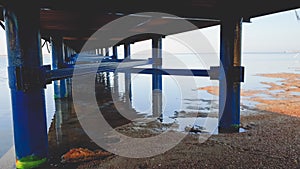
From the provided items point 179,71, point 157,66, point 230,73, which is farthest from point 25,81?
point 157,66

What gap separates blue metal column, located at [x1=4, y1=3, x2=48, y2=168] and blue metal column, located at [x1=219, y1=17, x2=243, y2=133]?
4.25 metres

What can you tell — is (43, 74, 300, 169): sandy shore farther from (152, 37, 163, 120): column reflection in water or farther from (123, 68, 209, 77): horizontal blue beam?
(152, 37, 163, 120): column reflection in water

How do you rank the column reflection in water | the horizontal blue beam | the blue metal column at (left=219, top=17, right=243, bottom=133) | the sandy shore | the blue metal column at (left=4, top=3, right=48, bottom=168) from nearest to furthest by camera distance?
1. the blue metal column at (left=4, top=3, right=48, bottom=168)
2. the sandy shore
3. the blue metal column at (left=219, top=17, right=243, bottom=133)
4. the horizontal blue beam
5. the column reflection in water

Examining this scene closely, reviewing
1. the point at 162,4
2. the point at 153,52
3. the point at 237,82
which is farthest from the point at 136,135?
the point at 153,52

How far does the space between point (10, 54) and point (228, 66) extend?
4778 mm

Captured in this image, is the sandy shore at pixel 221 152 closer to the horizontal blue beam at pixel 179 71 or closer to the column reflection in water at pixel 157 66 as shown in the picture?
the horizontal blue beam at pixel 179 71

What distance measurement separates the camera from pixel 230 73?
6.16 meters

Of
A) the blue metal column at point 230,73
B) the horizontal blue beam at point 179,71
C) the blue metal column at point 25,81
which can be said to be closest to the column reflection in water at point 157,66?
the horizontal blue beam at point 179,71

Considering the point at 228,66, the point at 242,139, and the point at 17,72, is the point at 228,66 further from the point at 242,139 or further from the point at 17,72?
the point at 17,72

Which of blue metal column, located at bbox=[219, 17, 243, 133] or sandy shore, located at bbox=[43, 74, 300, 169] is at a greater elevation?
blue metal column, located at bbox=[219, 17, 243, 133]

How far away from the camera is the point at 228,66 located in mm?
6188

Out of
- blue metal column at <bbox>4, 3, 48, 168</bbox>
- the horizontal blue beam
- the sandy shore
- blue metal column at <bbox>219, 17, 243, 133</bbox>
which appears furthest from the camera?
the horizontal blue beam

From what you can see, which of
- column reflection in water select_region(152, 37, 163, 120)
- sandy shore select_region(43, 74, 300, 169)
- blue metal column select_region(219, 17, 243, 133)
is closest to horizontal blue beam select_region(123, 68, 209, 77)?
blue metal column select_region(219, 17, 243, 133)

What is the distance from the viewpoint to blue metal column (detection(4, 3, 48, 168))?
4211 mm
